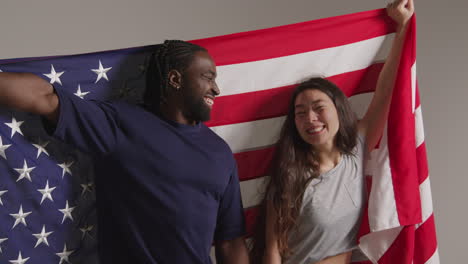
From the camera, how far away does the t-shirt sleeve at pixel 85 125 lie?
138 cm

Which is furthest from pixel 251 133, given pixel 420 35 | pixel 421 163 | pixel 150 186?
pixel 420 35

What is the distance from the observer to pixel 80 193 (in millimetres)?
1642

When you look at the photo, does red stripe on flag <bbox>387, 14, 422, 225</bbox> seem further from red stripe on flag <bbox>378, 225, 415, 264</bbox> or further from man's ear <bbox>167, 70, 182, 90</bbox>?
man's ear <bbox>167, 70, 182, 90</bbox>

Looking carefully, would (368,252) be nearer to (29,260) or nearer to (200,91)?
(200,91)

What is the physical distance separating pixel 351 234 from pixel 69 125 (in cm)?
102

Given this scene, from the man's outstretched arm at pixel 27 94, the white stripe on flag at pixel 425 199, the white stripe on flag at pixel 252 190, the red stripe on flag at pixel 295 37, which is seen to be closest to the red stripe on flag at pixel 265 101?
the red stripe on flag at pixel 295 37

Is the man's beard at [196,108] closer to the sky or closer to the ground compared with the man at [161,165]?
closer to the sky

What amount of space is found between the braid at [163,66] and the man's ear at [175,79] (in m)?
0.01

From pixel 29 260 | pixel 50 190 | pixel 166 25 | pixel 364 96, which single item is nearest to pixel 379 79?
pixel 364 96

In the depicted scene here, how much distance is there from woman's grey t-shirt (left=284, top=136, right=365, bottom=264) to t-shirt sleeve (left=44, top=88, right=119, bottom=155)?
0.69 m

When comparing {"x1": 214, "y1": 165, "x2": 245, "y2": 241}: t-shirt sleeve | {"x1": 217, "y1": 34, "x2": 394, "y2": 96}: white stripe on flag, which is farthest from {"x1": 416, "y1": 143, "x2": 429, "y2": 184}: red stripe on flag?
{"x1": 214, "y1": 165, "x2": 245, "y2": 241}: t-shirt sleeve

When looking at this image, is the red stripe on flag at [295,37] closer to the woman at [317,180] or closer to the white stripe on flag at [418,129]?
the woman at [317,180]

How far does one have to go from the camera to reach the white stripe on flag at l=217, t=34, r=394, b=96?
74.8 inches

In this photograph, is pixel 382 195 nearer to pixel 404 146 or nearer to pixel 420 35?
pixel 404 146
